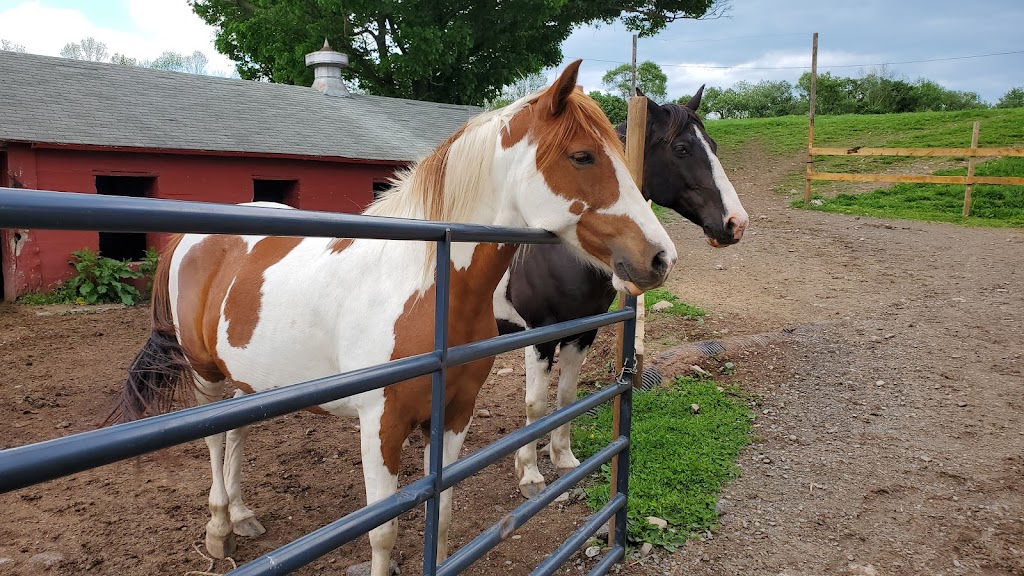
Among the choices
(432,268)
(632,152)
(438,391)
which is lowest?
(438,391)

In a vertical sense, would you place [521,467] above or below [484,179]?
below

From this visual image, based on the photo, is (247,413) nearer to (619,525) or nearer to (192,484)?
→ (619,525)

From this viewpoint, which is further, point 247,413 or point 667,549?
point 667,549

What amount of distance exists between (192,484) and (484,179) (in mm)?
2823

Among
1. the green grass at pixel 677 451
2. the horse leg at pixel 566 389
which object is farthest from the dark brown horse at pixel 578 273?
the green grass at pixel 677 451

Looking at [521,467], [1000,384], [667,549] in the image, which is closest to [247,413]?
[667,549]

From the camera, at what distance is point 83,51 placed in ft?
121

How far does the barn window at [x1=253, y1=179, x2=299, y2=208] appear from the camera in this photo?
37.8 feet

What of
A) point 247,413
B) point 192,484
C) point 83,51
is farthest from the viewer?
point 83,51

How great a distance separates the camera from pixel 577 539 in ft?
7.52

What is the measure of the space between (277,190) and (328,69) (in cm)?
543

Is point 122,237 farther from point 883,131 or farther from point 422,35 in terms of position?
point 883,131

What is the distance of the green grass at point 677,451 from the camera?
3.15 metres

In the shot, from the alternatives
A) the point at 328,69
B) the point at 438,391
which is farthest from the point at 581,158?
the point at 328,69
